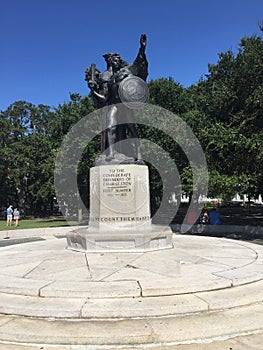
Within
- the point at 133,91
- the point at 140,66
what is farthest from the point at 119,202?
the point at 140,66

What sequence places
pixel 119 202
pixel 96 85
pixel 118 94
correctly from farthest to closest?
pixel 96 85 < pixel 118 94 < pixel 119 202

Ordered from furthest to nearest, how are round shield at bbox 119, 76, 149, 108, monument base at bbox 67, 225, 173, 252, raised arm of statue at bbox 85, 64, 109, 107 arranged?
raised arm of statue at bbox 85, 64, 109, 107 < round shield at bbox 119, 76, 149, 108 < monument base at bbox 67, 225, 173, 252

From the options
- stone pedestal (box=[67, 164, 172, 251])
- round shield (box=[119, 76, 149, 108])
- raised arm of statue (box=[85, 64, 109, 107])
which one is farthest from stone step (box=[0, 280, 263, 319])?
raised arm of statue (box=[85, 64, 109, 107])

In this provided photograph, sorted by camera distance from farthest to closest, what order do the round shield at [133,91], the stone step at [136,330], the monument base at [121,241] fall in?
the round shield at [133,91] → the monument base at [121,241] → the stone step at [136,330]

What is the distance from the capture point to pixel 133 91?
975 centimetres

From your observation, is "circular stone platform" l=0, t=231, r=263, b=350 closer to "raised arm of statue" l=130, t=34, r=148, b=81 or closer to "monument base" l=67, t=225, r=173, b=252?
"monument base" l=67, t=225, r=173, b=252

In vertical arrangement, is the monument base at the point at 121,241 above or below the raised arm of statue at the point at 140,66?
below

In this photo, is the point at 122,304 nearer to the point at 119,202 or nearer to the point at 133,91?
the point at 119,202

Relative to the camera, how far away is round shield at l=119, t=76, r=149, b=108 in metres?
9.75

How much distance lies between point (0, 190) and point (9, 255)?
37422 mm

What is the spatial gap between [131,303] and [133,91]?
6680 millimetres

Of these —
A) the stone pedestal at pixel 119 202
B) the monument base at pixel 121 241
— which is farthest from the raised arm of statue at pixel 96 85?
the monument base at pixel 121 241

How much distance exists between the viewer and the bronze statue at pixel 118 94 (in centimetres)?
982

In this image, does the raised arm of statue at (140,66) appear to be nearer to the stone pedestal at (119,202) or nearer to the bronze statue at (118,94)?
the bronze statue at (118,94)
